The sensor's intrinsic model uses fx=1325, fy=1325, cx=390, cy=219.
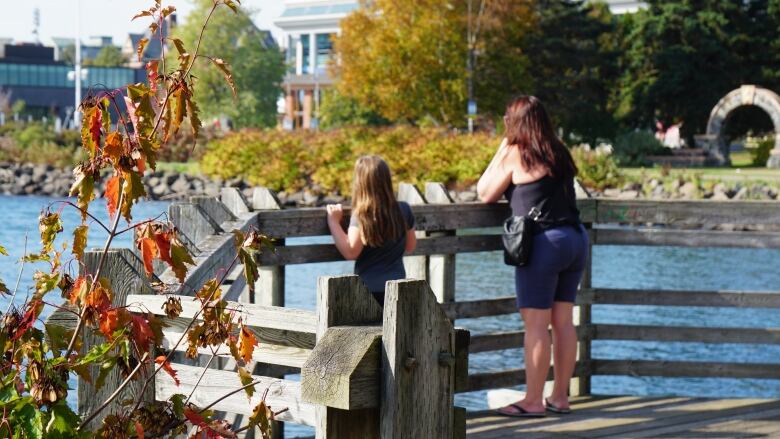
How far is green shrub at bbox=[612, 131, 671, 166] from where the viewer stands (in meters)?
48.9

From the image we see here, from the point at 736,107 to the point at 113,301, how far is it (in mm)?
48536

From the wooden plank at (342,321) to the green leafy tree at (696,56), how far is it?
52.6m

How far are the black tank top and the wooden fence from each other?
495mm

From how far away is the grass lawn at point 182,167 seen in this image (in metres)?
51.7

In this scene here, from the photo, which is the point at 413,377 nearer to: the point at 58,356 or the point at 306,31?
the point at 58,356

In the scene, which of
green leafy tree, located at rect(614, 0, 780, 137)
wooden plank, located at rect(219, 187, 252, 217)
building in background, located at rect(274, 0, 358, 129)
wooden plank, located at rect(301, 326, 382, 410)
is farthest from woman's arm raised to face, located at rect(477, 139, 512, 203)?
building in background, located at rect(274, 0, 358, 129)

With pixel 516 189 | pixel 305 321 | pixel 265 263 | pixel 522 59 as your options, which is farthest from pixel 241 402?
pixel 522 59

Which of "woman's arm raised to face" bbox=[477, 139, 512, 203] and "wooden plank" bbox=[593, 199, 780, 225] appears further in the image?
"wooden plank" bbox=[593, 199, 780, 225]

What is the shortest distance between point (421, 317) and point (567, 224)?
3277 millimetres

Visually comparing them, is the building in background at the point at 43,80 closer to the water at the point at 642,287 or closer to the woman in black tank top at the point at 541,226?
the water at the point at 642,287

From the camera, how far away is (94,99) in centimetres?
283

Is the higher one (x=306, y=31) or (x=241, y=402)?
(x=306, y=31)

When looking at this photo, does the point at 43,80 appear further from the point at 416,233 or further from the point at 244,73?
the point at 416,233

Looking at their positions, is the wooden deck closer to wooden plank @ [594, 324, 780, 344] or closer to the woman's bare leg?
the woman's bare leg
